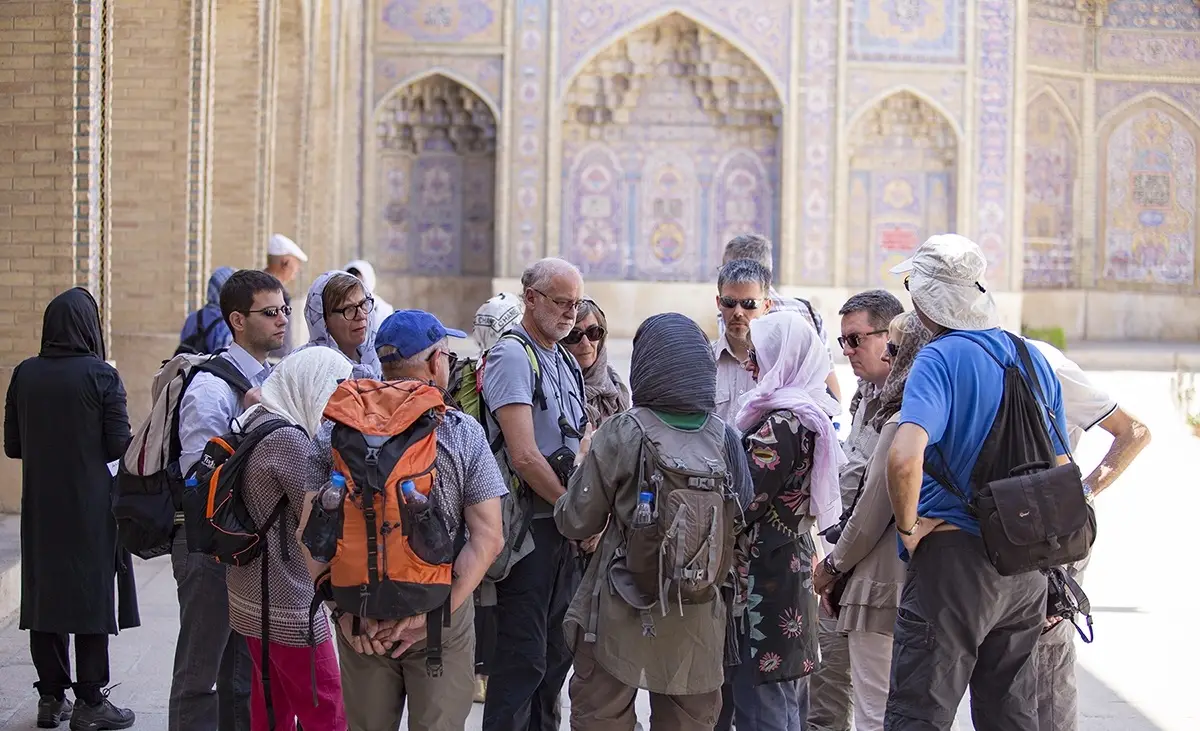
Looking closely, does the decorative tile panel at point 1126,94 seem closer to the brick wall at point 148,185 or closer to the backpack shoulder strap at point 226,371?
the brick wall at point 148,185

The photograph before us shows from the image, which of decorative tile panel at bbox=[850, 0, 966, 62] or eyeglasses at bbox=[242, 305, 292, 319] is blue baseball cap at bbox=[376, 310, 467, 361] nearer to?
eyeglasses at bbox=[242, 305, 292, 319]

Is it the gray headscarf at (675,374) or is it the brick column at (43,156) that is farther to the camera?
the brick column at (43,156)

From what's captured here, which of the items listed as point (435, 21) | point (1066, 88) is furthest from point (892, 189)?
point (435, 21)

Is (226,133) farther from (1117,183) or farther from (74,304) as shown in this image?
(1117,183)

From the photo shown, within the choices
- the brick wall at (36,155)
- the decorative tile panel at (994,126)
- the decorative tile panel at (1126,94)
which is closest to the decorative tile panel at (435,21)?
the decorative tile panel at (994,126)

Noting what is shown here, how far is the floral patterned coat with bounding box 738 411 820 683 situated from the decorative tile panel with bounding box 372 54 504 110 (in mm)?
15186

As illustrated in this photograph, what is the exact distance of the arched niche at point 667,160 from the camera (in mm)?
19188

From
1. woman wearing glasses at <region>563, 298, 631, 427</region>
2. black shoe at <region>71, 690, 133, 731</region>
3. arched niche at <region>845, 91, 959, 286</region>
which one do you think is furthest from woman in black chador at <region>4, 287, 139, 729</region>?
arched niche at <region>845, 91, 959, 286</region>

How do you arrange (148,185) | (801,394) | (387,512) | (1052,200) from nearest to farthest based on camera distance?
(387,512) < (801,394) < (148,185) < (1052,200)

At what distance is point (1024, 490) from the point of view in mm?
3311

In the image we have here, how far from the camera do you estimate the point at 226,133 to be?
39.5 ft

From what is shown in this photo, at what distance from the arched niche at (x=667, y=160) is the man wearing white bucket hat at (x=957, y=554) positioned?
51.8 ft

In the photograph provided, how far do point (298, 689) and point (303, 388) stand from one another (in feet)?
2.43

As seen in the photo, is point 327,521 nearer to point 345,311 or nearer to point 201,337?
point 345,311
